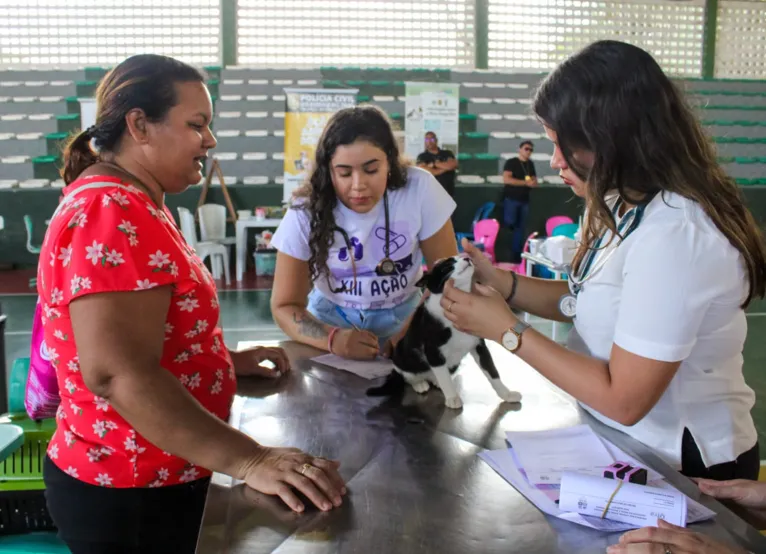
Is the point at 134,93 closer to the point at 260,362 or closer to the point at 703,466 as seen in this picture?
the point at 260,362

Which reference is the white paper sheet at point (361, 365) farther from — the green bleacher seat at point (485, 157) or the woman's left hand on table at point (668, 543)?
the green bleacher seat at point (485, 157)

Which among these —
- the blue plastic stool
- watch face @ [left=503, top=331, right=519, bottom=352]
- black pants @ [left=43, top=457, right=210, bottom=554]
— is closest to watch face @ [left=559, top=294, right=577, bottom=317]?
watch face @ [left=503, top=331, right=519, bottom=352]

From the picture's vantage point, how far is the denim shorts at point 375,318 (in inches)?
Result: 89.7

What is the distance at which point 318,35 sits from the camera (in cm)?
1073

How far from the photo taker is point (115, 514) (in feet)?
4.25

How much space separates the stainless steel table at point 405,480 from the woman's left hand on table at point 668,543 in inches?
2.0

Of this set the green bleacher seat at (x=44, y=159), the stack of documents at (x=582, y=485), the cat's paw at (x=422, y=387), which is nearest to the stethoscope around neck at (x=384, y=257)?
the cat's paw at (x=422, y=387)

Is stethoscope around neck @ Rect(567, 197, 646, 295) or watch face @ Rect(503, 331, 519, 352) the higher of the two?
stethoscope around neck @ Rect(567, 197, 646, 295)

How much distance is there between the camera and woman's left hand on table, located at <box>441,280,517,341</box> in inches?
55.7

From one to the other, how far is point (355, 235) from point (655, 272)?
1.21 meters

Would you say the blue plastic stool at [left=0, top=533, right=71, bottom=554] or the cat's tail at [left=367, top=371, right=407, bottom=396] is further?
the blue plastic stool at [left=0, top=533, right=71, bottom=554]

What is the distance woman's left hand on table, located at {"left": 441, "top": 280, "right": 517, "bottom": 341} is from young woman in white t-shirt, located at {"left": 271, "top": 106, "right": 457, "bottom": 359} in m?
0.65

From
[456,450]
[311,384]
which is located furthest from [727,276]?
[311,384]

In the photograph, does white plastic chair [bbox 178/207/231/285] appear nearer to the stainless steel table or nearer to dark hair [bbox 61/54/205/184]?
the stainless steel table
